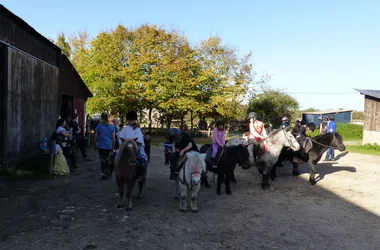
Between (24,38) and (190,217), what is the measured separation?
8758 millimetres

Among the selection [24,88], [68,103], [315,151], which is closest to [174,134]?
[315,151]

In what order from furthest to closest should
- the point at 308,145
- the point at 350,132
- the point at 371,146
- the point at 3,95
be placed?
the point at 350,132, the point at 371,146, the point at 308,145, the point at 3,95

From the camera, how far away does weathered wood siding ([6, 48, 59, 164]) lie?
947 centimetres

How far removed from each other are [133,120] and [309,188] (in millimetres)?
5482

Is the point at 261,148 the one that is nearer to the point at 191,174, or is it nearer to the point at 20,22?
the point at 191,174

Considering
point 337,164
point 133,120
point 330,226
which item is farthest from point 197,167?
point 337,164

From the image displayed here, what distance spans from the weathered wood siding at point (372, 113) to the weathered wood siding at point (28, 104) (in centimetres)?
2040

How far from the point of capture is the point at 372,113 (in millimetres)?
21469

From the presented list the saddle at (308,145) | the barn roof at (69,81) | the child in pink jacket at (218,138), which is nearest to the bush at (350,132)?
the saddle at (308,145)

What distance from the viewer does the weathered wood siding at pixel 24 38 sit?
909 centimetres

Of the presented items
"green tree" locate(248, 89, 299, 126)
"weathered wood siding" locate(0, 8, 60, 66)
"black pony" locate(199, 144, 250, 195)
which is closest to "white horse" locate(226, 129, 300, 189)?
"black pony" locate(199, 144, 250, 195)

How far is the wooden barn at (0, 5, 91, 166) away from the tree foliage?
1005 cm

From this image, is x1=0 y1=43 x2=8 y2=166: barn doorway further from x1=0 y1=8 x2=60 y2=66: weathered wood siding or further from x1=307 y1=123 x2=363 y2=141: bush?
x1=307 y1=123 x2=363 y2=141: bush

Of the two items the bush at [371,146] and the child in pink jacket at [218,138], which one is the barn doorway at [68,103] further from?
the bush at [371,146]
